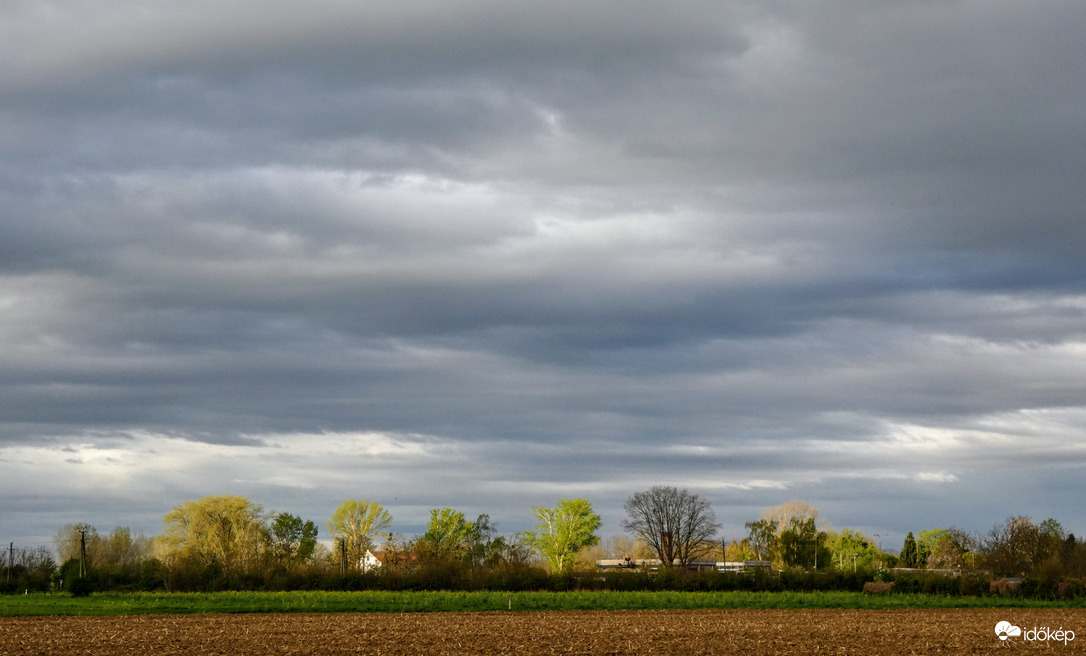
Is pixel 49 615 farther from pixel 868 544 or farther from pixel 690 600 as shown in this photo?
pixel 868 544

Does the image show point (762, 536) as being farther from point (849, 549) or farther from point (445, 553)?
point (445, 553)

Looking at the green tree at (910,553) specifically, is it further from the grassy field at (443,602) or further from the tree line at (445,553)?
the grassy field at (443,602)

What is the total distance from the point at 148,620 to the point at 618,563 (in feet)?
367

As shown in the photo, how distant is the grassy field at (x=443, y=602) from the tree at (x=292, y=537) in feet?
121

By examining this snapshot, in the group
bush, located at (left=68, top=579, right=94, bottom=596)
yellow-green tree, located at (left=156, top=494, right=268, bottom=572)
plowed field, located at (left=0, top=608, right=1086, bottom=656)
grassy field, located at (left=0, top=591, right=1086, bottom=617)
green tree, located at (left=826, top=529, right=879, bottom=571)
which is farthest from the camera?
green tree, located at (left=826, top=529, right=879, bottom=571)

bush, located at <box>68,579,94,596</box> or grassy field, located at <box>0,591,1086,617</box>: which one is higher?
bush, located at <box>68,579,94,596</box>

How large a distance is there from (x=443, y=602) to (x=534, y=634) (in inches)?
958

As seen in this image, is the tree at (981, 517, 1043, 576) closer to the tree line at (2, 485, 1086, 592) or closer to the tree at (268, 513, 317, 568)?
the tree line at (2, 485, 1086, 592)

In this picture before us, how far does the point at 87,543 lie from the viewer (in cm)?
14750

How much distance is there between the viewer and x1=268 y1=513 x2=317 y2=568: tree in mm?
116188

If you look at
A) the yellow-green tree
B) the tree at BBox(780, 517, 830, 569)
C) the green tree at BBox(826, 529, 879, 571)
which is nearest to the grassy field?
the yellow-green tree

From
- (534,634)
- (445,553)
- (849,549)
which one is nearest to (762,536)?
(849,549)

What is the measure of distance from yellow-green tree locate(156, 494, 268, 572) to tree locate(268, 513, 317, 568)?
6.41 ft

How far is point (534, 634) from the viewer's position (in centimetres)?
4219
